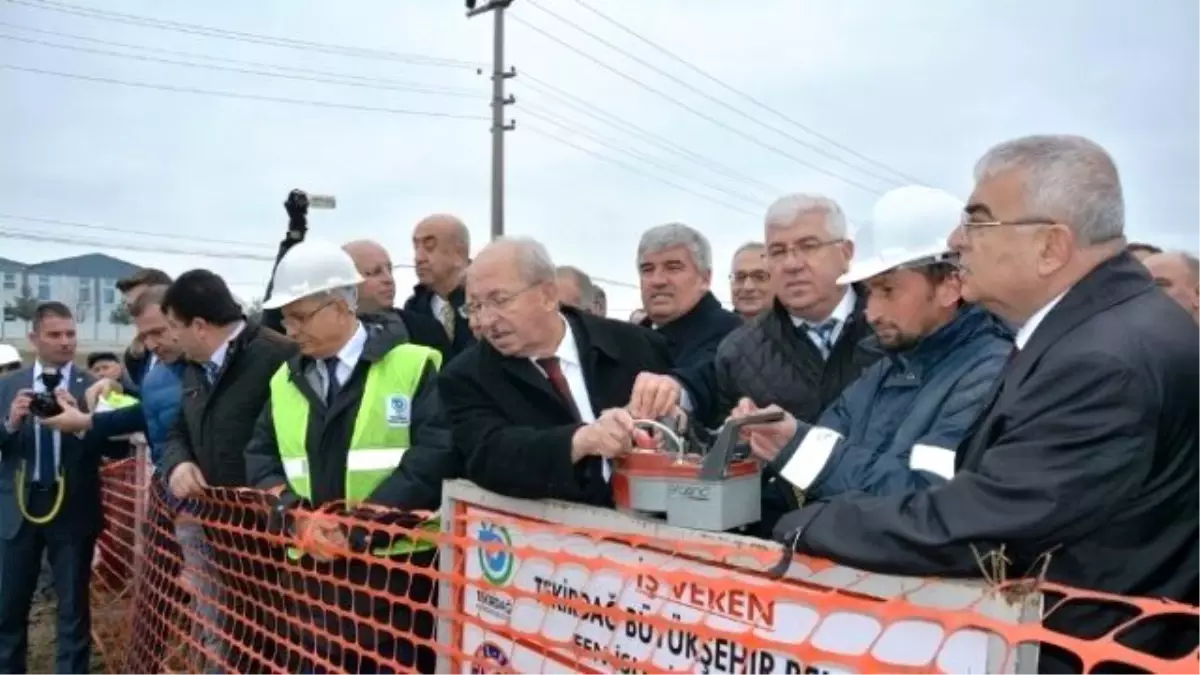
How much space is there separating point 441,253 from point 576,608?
3370 millimetres

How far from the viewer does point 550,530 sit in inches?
99.5

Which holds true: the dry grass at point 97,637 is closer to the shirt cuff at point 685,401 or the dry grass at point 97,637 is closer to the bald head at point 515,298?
the bald head at point 515,298

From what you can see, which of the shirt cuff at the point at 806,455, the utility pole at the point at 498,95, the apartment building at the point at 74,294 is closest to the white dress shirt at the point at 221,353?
the shirt cuff at the point at 806,455

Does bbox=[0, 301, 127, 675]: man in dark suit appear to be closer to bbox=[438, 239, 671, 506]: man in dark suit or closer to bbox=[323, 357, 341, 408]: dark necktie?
bbox=[323, 357, 341, 408]: dark necktie

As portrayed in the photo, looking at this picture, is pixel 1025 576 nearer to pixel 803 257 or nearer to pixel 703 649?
pixel 703 649

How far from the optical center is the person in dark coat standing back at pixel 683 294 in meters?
4.31

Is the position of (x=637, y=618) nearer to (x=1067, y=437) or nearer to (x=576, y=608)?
(x=576, y=608)

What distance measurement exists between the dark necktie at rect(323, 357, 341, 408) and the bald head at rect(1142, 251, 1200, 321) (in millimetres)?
3424

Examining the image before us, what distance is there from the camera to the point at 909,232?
95.5 inches

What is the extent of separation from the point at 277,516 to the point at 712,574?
1.99 metres

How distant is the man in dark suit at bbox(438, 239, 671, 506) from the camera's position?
105 inches

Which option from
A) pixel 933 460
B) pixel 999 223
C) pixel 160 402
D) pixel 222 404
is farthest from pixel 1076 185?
pixel 160 402

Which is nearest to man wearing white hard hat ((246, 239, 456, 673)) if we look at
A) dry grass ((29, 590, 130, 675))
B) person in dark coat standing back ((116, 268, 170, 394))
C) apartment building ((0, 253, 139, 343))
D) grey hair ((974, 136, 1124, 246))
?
grey hair ((974, 136, 1124, 246))

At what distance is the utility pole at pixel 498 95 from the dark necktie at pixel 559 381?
16.1 m
